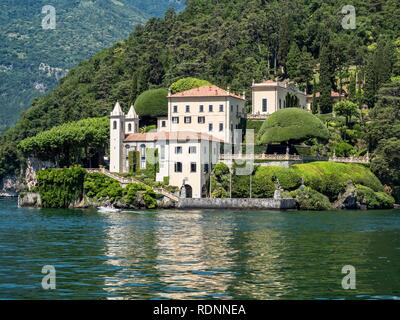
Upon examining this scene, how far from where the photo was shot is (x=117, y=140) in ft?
360

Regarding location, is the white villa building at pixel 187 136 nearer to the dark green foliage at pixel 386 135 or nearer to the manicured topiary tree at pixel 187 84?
the manicured topiary tree at pixel 187 84

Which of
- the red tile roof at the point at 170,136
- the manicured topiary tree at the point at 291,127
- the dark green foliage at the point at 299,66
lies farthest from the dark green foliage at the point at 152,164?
the dark green foliage at the point at 299,66

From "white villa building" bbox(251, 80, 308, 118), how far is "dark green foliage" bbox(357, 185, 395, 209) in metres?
20.6

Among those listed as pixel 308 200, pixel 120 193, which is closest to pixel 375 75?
pixel 308 200

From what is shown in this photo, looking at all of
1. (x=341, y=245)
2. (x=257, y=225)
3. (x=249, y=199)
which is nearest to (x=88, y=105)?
(x=249, y=199)

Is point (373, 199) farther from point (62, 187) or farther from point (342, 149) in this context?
point (62, 187)

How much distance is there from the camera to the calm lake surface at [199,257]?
37.2 metres

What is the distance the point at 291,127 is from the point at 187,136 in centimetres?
1231

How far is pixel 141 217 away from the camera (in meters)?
82.2

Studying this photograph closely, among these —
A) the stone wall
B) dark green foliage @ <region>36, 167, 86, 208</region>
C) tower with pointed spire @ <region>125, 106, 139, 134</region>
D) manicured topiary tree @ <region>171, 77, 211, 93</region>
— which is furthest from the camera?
manicured topiary tree @ <region>171, 77, 211, 93</region>

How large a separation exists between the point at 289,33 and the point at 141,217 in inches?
2568

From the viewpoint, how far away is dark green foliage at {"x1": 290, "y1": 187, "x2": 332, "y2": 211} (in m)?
98.0

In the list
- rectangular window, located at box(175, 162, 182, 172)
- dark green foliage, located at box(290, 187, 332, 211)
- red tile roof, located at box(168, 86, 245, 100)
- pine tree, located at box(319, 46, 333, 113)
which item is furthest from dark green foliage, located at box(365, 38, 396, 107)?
rectangular window, located at box(175, 162, 182, 172)

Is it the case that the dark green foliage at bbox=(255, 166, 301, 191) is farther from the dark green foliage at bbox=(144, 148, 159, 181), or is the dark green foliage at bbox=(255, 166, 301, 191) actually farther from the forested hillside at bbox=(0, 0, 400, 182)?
the forested hillside at bbox=(0, 0, 400, 182)
